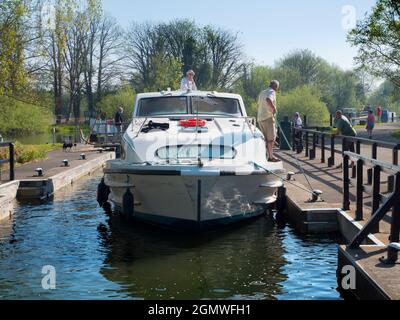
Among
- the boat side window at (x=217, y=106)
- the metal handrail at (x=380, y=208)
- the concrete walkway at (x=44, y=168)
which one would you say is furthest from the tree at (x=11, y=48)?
the metal handrail at (x=380, y=208)

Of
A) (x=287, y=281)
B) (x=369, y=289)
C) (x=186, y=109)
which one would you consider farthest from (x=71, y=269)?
(x=186, y=109)

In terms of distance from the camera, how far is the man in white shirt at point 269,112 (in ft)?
42.1

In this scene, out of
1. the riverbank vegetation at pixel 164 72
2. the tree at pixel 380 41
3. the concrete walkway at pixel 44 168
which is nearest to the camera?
the concrete walkway at pixel 44 168

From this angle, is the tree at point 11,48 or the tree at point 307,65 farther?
the tree at point 307,65

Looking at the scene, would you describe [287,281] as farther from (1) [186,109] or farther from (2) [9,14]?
(2) [9,14]

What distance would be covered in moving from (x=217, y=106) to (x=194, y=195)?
3.97 metres

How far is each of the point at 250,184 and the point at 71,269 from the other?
3.43m

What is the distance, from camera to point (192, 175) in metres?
9.22

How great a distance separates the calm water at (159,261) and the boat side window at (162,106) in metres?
2.54

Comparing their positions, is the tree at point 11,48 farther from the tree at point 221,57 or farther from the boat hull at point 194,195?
the tree at point 221,57

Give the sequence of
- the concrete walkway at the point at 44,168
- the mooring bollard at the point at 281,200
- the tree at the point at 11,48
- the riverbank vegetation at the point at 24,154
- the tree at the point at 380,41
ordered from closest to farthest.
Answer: the mooring bollard at the point at 281,200
the concrete walkway at the point at 44,168
the riverbank vegetation at the point at 24,154
the tree at the point at 11,48
the tree at the point at 380,41

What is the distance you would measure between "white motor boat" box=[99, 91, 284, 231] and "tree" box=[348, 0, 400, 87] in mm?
18124

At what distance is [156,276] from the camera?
7.69m

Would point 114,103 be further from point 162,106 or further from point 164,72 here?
point 162,106
